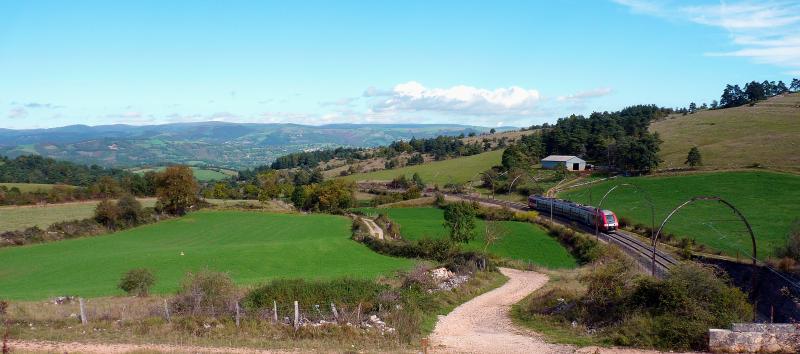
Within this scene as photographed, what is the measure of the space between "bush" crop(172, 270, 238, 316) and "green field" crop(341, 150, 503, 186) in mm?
84125

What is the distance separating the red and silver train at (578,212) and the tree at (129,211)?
A: 47.3 metres

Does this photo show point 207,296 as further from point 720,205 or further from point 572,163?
point 572,163

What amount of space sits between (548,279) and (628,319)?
54.8 feet

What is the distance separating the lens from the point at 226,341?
56.5 ft

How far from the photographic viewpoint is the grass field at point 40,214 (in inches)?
2231

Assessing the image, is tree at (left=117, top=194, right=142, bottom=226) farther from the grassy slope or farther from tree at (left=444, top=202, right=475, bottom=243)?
the grassy slope

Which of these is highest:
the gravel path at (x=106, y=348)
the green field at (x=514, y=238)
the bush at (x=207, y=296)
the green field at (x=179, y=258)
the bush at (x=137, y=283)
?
the gravel path at (x=106, y=348)

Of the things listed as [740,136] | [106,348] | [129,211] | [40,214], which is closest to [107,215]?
[129,211]

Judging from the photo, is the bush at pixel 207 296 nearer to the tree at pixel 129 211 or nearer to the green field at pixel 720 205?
the green field at pixel 720 205

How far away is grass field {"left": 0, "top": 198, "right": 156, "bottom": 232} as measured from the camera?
Result: 2231 inches

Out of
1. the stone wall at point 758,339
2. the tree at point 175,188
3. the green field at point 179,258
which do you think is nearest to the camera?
the stone wall at point 758,339

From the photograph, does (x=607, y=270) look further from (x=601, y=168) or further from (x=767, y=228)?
(x=601, y=168)

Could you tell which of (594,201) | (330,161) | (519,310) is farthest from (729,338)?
(330,161)

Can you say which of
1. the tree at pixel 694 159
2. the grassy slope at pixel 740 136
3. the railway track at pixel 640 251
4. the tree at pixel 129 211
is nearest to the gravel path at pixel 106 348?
the railway track at pixel 640 251
